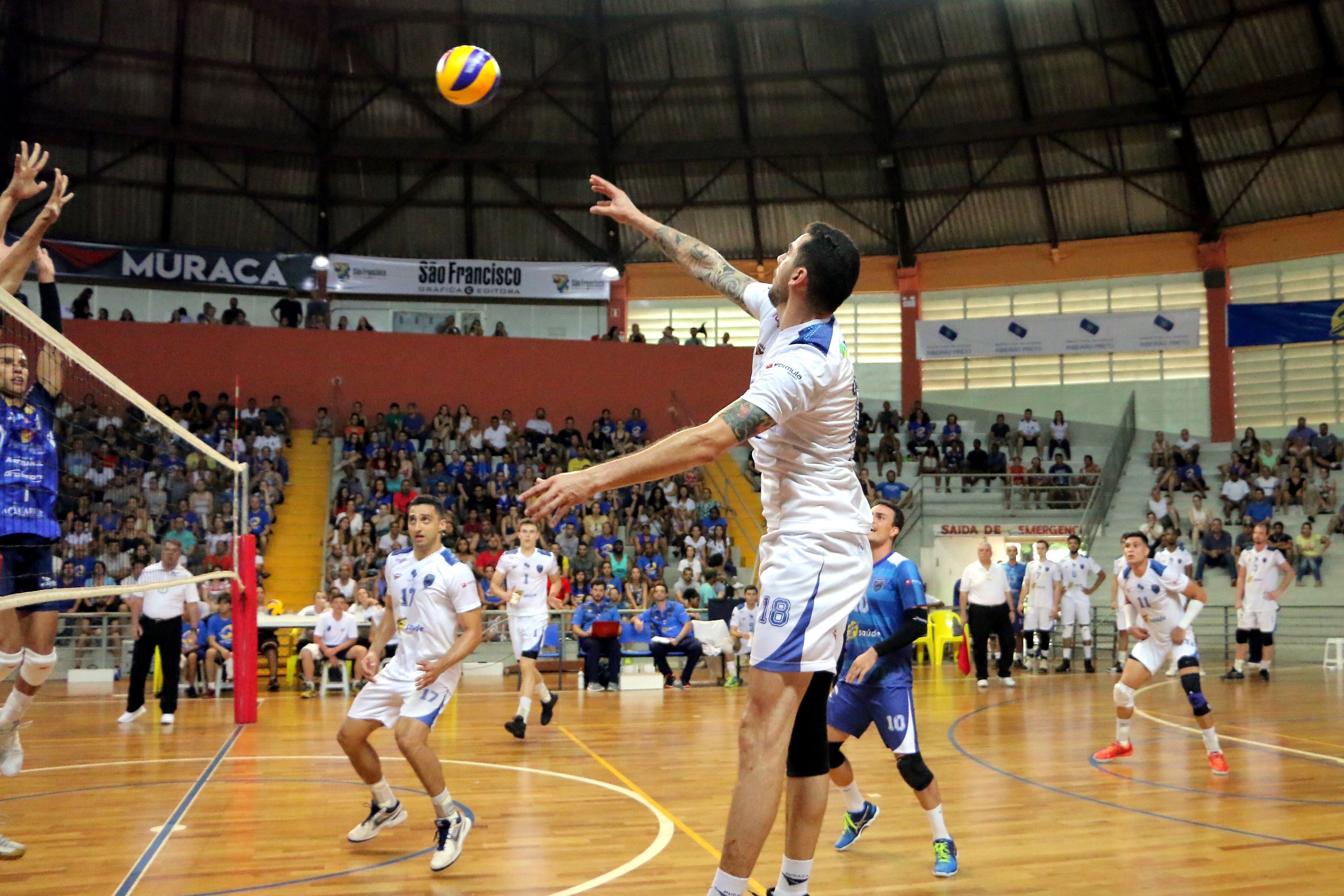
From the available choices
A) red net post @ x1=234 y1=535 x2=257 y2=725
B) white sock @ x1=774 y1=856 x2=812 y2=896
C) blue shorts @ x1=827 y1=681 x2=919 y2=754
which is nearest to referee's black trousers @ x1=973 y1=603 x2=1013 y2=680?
red net post @ x1=234 y1=535 x2=257 y2=725

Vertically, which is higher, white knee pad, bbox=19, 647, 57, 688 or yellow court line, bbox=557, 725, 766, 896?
white knee pad, bbox=19, 647, 57, 688

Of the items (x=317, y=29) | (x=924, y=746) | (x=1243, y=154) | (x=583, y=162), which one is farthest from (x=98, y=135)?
(x=1243, y=154)

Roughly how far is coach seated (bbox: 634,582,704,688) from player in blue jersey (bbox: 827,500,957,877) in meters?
10.4

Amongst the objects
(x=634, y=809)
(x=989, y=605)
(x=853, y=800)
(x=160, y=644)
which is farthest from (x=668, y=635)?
(x=853, y=800)

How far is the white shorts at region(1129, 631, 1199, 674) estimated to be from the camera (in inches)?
390

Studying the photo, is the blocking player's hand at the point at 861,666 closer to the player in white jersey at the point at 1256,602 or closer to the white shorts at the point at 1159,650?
the white shorts at the point at 1159,650

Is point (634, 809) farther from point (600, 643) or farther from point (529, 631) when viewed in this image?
point (600, 643)

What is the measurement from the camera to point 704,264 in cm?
478

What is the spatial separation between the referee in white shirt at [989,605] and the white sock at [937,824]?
434 inches

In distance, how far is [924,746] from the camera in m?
11.0

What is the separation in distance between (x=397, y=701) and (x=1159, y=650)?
22.5 feet

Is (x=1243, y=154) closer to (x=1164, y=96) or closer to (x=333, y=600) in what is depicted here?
(x=1164, y=96)

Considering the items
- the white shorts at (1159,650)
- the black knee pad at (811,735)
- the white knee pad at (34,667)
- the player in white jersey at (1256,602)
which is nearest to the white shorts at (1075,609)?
the player in white jersey at (1256,602)

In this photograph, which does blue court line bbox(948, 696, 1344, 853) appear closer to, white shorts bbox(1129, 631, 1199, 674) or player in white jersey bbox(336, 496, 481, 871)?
white shorts bbox(1129, 631, 1199, 674)
